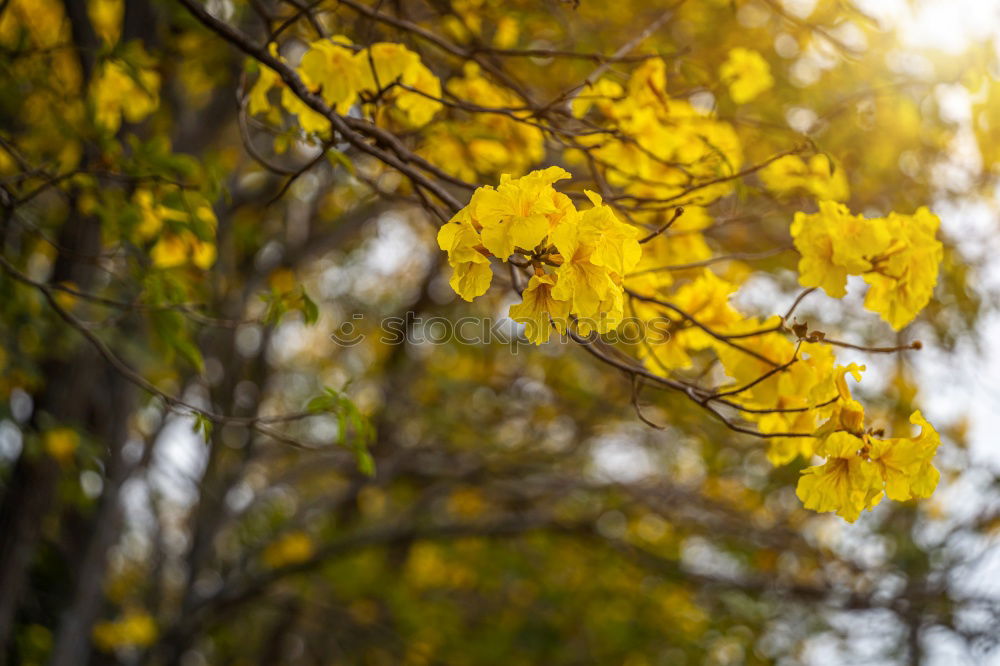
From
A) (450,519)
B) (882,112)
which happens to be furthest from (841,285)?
(450,519)

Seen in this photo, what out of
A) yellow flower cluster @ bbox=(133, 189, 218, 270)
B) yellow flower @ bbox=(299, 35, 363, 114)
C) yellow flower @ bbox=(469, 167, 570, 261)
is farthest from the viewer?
yellow flower cluster @ bbox=(133, 189, 218, 270)

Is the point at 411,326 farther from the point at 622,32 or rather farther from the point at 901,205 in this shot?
the point at 901,205

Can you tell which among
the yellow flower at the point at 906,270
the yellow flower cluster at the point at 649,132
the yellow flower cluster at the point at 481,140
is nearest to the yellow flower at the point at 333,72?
the yellow flower cluster at the point at 481,140

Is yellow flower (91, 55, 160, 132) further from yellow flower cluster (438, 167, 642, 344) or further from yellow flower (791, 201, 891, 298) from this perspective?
yellow flower (791, 201, 891, 298)

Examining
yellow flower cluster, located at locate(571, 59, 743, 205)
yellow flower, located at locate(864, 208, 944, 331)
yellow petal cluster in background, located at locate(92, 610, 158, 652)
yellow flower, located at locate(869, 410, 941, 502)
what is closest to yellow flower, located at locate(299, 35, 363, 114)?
yellow flower cluster, located at locate(571, 59, 743, 205)

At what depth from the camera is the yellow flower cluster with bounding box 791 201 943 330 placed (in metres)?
1.72

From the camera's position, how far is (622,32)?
372 cm

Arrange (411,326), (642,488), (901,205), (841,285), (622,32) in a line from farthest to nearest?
1. (411,326)
2. (642,488)
3. (622,32)
4. (901,205)
5. (841,285)

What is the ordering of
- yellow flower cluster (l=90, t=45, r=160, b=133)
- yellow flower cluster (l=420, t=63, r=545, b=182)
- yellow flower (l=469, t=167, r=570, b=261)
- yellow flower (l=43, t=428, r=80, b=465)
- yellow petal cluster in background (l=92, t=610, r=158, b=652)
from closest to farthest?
yellow flower (l=469, t=167, r=570, b=261) < yellow flower cluster (l=420, t=63, r=545, b=182) < yellow flower cluster (l=90, t=45, r=160, b=133) < yellow flower (l=43, t=428, r=80, b=465) < yellow petal cluster in background (l=92, t=610, r=158, b=652)

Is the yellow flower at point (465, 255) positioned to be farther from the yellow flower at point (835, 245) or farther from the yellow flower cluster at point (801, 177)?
the yellow flower cluster at point (801, 177)

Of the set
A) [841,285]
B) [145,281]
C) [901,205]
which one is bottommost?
[841,285]

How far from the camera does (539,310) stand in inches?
56.1

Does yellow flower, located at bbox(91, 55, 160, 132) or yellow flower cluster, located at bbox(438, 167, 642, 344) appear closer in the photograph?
yellow flower cluster, located at bbox(438, 167, 642, 344)

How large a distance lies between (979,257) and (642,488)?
2.00 meters
